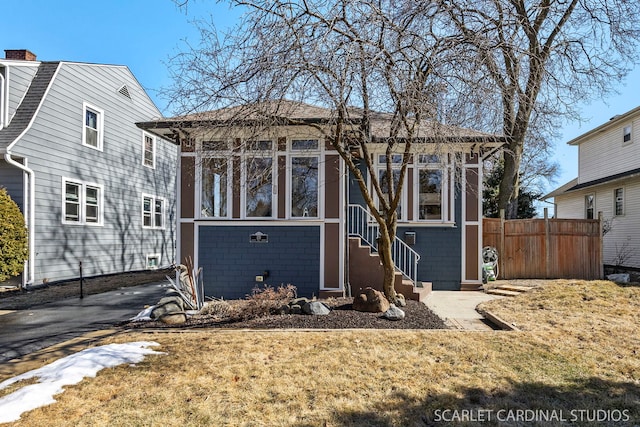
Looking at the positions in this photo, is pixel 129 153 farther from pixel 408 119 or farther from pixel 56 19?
pixel 408 119

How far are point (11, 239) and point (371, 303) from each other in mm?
8916

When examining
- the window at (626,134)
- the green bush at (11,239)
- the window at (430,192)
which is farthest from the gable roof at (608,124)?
the green bush at (11,239)

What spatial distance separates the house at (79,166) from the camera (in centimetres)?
991

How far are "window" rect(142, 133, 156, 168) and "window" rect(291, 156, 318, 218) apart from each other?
9.34 meters

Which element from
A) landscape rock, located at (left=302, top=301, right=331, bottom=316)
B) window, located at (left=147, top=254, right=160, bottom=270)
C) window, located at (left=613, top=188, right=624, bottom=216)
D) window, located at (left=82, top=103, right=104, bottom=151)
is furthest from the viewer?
window, located at (left=147, top=254, right=160, bottom=270)

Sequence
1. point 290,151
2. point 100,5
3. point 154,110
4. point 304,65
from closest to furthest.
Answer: point 304,65, point 100,5, point 290,151, point 154,110

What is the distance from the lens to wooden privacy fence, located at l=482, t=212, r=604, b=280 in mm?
10609

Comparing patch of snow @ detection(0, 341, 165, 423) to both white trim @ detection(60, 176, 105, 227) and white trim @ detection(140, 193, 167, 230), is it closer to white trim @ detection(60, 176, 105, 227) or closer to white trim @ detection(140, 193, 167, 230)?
white trim @ detection(60, 176, 105, 227)

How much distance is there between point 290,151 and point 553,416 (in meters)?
6.55

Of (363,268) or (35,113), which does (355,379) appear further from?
(35,113)

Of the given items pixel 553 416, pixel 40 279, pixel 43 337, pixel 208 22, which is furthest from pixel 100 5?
pixel 553 416

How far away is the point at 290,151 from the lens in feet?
27.1

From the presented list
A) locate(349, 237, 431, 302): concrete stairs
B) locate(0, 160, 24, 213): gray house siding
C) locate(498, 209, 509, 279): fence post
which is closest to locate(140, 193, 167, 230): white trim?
locate(0, 160, 24, 213): gray house siding

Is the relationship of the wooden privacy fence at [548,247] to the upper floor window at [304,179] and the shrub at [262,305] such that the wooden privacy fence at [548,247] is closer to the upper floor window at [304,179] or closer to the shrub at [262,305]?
the upper floor window at [304,179]
